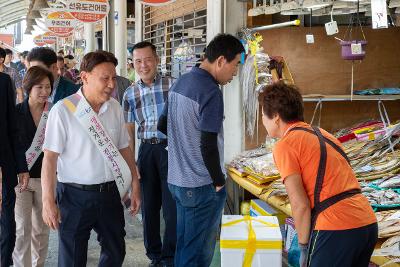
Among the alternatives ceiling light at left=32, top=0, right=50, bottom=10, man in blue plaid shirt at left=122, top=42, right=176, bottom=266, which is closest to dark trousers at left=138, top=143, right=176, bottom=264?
man in blue plaid shirt at left=122, top=42, right=176, bottom=266

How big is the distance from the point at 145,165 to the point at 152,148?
0.59 feet

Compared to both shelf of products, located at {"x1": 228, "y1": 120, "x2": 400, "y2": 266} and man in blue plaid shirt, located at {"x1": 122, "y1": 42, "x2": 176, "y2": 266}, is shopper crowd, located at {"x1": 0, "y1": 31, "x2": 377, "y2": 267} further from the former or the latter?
shelf of products, located at {"x1": 228, "y1": 120, "x2": 400, "y2": 266}

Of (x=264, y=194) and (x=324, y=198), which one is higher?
(x=324, y=198)

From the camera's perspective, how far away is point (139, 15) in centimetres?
938

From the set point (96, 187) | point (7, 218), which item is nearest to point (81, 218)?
point (96, 187)

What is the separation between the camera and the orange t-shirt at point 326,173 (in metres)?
2.69

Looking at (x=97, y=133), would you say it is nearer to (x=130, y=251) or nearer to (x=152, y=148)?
(x=152, y=148)

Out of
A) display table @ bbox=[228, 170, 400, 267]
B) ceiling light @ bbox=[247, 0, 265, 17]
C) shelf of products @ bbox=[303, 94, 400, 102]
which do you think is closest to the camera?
display table @ bbox=[228, 170, 400, 267]

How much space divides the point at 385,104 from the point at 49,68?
3991 mm

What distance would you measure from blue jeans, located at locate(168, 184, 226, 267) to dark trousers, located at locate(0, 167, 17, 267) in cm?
136

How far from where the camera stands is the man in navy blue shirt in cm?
347

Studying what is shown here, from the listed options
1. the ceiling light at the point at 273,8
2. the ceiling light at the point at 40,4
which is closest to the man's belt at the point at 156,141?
the ceiling light at the point at 273,8

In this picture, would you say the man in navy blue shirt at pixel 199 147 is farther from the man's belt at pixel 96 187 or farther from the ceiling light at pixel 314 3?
the ceiling light at pixel 314 3

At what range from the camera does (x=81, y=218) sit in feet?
10.9
